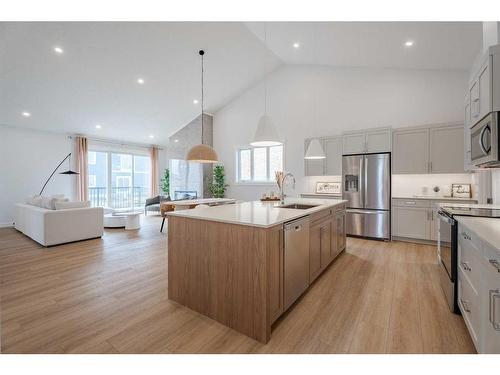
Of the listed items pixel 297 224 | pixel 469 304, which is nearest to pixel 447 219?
pixel 469 304

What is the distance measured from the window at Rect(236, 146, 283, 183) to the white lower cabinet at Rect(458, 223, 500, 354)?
4.90 metres

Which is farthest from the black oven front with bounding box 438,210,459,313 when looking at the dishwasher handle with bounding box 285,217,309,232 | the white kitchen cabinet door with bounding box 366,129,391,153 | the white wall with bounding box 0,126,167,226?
the white wall with bounding box 0,126,167,226

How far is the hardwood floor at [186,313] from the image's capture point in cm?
170

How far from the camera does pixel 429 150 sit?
14.0ft

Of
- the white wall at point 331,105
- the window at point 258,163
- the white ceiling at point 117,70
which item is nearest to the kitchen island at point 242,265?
the white wall at point 331,105

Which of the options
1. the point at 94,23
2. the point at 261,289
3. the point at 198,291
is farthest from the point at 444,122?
the point at 94,23

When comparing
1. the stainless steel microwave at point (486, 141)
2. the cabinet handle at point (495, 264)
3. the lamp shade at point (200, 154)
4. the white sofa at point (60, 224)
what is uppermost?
the lamp shade at point (200, 154)

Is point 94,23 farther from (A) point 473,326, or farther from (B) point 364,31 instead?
(A) point 473,326

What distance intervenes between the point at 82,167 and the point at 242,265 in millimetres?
7349

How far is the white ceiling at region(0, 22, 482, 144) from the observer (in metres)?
3.77

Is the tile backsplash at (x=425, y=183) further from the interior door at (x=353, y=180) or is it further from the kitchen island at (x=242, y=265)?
the kitchen island at (x=242, y=265)

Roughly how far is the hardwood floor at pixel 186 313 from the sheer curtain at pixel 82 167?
3923mm
